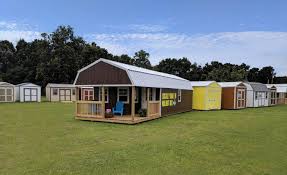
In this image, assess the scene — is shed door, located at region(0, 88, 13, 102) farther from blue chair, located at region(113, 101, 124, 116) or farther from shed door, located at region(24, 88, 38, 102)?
blue chair, located at region(113, 101, 124, 116)

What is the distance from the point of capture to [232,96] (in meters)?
26.4

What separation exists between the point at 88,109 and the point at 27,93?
2346 centimetres

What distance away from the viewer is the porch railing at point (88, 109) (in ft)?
46.6

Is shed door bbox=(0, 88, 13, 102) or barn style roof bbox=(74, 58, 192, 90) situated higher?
barn style roof bbox=(74, 58, 192, 90)

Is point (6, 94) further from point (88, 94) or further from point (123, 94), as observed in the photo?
point (123, 94)

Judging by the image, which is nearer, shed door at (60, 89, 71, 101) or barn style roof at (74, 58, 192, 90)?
barn style roof at (74, 58, 192, 90)

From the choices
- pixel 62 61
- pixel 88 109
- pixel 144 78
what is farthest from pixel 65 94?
pixel 144 78

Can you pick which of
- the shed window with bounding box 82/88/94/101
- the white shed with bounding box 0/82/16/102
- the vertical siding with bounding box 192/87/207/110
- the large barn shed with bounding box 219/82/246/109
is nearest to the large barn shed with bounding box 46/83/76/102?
the white shed with bounding box 0/82/16/102

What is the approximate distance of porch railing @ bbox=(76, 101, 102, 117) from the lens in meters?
14.2

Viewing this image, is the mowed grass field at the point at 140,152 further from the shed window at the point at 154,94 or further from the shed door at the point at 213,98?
the shed door at the point at 213,98

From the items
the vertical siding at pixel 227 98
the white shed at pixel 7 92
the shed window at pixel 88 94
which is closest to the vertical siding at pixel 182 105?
the vertical siding at pixel 227 98

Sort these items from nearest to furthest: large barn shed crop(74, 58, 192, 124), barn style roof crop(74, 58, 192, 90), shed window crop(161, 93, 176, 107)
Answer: barn style roof crop(74, 58, 192, 90)
large barn shed crop(74, 58, 192, 124)
shed window crop(161, 93, 176, 107)

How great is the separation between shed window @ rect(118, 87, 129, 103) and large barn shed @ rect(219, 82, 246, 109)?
14.4 meters

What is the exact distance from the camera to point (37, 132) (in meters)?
10.0
